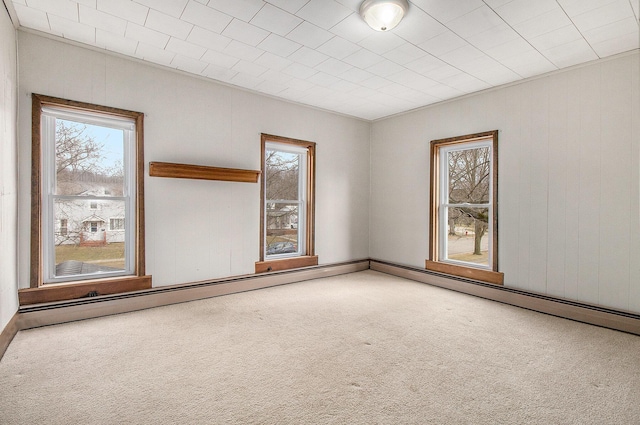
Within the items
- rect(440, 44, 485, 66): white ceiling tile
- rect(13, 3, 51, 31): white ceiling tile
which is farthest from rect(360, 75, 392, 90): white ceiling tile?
rect(13, 3, 51, 31): white ceiling tile

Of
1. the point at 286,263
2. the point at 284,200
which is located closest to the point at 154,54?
the point at 284,200

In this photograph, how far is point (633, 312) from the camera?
302 cm

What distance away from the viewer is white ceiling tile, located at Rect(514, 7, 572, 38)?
96.2 inches

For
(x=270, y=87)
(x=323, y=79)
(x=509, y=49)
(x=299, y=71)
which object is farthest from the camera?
(x=270, y=87)

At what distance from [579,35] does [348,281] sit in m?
3.86

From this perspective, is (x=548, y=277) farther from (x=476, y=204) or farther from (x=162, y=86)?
(x=162, y=86)

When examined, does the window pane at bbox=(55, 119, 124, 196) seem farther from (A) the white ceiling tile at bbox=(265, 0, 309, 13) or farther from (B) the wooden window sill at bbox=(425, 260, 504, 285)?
(B) the wooden window sill at bbox=(425, 260, 504, 285)

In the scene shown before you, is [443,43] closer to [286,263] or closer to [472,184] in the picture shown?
[472,184]

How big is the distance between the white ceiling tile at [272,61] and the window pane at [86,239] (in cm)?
221

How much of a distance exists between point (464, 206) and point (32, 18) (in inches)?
205

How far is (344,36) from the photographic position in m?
2.85

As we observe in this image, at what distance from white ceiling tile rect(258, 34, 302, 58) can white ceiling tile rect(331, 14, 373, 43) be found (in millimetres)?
472

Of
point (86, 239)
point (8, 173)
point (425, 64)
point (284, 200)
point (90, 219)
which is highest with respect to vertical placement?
point (425, 64)

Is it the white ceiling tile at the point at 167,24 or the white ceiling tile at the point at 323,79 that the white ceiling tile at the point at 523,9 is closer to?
the white ceiling tile at the point at 323,79
